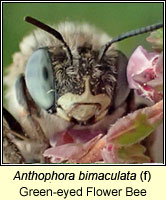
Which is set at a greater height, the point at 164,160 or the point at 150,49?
the point at 150,49

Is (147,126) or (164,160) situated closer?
(147,126)

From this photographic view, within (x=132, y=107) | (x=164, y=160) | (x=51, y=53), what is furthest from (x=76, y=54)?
(x=164, y=160)

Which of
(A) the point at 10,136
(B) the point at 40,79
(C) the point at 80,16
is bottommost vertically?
(A) the point at 10,136

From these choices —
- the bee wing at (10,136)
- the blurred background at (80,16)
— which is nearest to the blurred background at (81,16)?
the blurred background at (80,16)

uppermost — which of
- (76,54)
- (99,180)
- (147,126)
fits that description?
(76,54)

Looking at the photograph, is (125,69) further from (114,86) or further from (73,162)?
(73,162)

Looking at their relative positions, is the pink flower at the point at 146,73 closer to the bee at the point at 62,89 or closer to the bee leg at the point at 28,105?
the bee at the point at 62,89

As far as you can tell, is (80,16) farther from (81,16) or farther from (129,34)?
(129,34)

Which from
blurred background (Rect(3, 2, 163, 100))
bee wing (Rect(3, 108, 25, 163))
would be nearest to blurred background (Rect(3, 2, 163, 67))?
blurred background (Rect(3, 2, 163, 100))

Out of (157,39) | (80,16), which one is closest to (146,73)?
(157,39)
